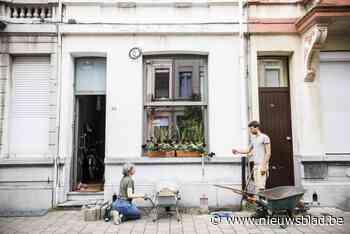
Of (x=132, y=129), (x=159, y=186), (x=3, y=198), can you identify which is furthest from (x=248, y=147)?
(x=3, y=198)

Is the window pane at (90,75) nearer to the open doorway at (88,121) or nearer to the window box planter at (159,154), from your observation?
the open doorway at (88,121)

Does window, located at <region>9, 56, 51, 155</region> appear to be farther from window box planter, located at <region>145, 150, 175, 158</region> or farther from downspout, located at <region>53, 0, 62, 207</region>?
window box planter, located at <region>145, 150, 175, 158</region>

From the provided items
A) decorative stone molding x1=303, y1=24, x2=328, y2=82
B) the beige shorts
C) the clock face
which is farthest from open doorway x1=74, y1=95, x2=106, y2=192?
decorative stone molding x1=303, y1=24, x2=328, y2=82

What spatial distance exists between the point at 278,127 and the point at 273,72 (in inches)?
59.0

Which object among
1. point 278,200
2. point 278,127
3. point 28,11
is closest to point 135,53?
point 28,11

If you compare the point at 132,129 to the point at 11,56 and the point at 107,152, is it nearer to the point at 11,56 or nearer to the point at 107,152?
the point at 107,152

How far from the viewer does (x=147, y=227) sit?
5734 mm

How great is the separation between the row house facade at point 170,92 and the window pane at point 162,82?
0.09 feet

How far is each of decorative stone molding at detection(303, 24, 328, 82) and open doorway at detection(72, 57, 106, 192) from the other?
16.8ft

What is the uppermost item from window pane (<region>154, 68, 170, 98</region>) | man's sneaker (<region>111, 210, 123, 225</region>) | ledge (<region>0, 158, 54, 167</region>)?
window pane (<region>154, 68, 170, 98</region>)

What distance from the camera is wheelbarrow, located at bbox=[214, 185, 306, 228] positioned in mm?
5609

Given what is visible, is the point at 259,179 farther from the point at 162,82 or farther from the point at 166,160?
the point at 162,82

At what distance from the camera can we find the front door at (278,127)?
7.54 metres

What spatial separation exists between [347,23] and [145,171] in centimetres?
590
